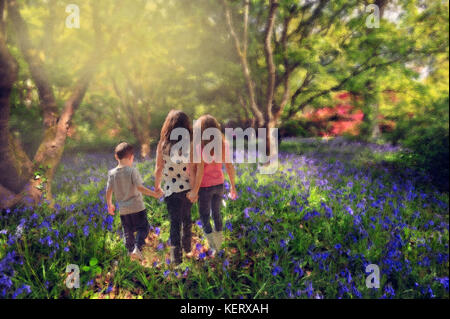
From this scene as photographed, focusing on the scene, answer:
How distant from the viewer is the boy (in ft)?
7.25

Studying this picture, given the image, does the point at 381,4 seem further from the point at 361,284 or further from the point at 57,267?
the point at 57,267

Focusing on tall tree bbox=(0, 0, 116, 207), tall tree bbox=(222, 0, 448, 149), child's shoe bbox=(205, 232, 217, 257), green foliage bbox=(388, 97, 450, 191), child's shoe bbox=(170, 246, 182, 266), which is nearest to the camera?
child's shoe bbox=(170, 246, 182, 266)

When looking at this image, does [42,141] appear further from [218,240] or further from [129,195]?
[218,240]

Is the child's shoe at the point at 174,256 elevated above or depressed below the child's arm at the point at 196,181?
below

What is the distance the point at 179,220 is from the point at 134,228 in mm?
526

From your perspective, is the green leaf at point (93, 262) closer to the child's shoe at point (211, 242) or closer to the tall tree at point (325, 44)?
the child's shoe at point (211, 242)

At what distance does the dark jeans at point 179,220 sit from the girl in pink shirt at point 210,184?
12cm

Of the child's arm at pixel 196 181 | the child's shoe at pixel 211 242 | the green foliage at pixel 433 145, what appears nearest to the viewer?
the child's arm at pixel 196 181

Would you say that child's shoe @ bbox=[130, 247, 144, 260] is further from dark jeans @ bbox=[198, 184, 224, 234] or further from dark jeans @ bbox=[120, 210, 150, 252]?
dark jeans @ bbox=[198, 184, 224, 234]

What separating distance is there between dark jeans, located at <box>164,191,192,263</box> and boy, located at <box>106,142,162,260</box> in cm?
17

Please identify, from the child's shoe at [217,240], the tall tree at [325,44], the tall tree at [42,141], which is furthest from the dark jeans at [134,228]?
the tall tree at [325,44]

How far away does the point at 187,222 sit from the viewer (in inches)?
94.0

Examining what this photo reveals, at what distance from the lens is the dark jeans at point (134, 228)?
2371 mm

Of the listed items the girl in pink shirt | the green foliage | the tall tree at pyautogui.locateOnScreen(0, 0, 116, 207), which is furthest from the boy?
the green foliage
